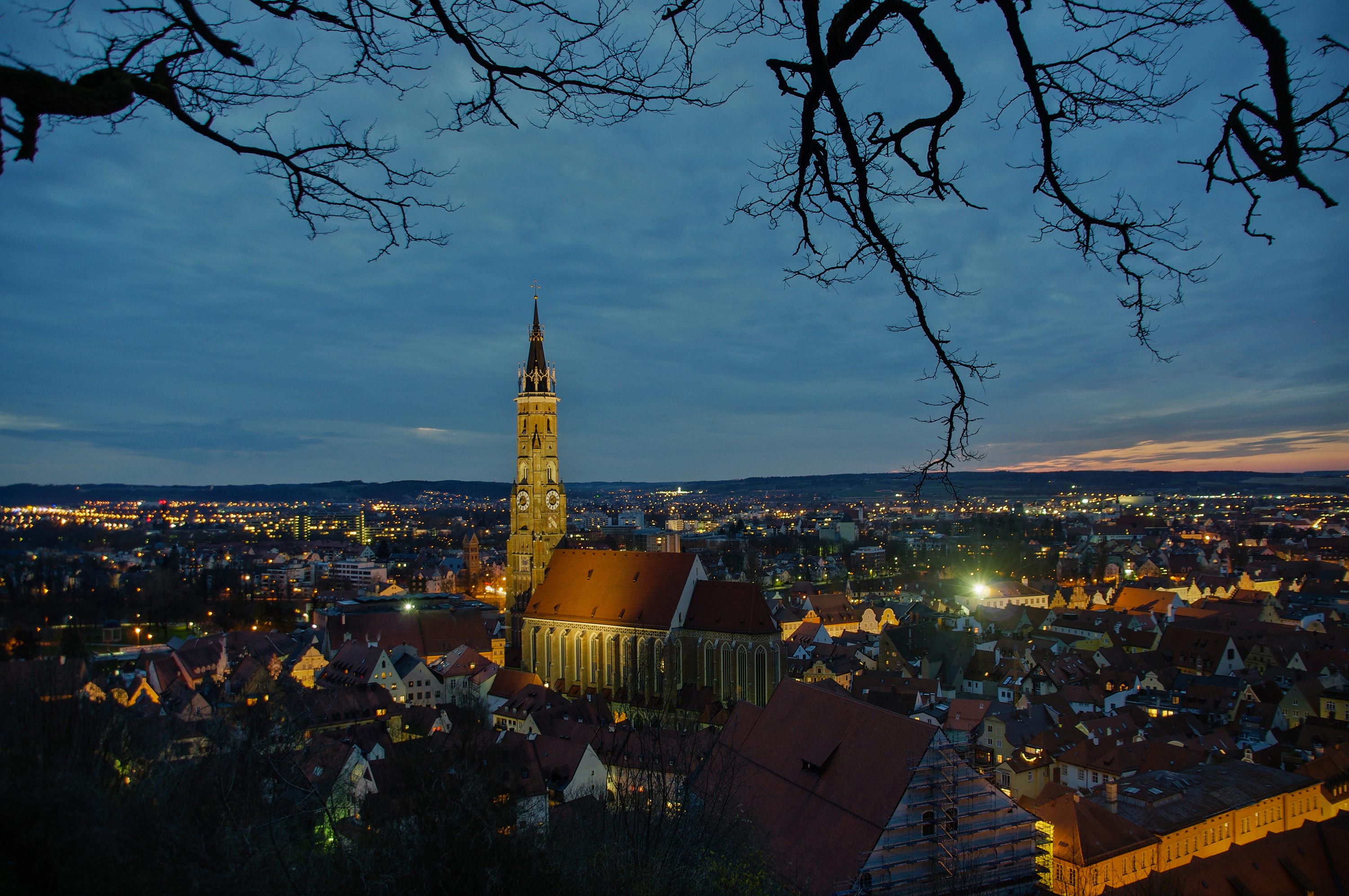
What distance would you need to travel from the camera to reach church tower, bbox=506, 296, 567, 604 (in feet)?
140

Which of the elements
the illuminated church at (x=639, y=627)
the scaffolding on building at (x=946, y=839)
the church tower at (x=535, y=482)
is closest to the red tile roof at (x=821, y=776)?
the scaffolding on building at (x=946, y=839)

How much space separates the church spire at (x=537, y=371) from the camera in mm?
43781

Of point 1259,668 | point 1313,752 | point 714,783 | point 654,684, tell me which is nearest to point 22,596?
point 654,684

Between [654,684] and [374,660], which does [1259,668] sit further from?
[374,660]

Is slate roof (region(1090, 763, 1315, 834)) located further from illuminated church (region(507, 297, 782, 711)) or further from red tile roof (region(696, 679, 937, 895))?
illuminated church (region(507, 297, 782, 711))

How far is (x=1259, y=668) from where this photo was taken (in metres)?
41.3

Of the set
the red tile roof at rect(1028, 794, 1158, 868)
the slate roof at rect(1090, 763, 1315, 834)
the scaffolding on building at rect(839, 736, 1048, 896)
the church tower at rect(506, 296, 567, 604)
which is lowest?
the slate roof at rect(1090, 763, 1315, 834)

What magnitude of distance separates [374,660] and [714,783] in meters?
24.8

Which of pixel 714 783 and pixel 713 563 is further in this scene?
pixel 713 563

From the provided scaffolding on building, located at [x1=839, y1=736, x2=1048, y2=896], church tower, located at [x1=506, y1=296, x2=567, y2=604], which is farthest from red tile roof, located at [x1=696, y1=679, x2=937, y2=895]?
church tower, located at [x1=506, y1=296, x2=567, y2=604]

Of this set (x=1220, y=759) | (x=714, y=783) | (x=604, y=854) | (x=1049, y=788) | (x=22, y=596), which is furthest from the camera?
(x=22, y=596)

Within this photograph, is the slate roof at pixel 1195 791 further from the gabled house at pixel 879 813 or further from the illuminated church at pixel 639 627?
the illuminated church at pixel 639 627

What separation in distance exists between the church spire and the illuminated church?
6.70 meters

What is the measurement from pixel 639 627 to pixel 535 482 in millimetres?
12396
